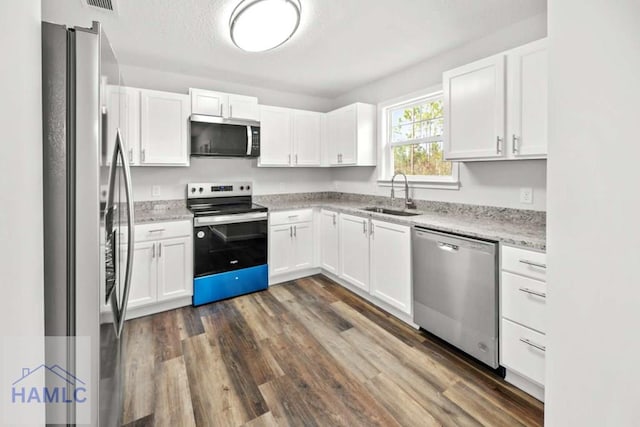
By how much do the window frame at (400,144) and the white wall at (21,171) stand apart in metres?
2.87

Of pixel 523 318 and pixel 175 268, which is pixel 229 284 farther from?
pixel 523 318

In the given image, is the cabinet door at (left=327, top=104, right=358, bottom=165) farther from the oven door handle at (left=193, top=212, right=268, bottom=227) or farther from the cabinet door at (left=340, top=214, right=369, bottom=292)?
the oven door handle at (left=193, top=212, right=268, bottom=227)

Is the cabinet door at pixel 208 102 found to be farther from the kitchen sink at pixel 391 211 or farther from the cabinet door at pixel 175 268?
the kitchen sink at pixel 391 211

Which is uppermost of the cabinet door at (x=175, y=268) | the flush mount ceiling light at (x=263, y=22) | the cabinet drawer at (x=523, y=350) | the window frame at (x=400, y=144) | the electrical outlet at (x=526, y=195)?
the flush mount ceiling light at (x=263, y=22)

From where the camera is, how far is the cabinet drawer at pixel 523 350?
1.70 meters

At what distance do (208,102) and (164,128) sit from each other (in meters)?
0.53

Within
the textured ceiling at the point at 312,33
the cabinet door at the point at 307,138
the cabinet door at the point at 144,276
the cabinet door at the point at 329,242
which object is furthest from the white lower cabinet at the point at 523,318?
the cabinet door at the point at 144,276

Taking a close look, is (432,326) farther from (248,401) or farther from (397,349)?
(248,401)

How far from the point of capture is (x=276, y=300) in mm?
3113

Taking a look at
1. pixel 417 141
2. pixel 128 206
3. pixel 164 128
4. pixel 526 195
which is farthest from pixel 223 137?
pixel 526 195

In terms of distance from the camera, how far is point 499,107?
6.96ft

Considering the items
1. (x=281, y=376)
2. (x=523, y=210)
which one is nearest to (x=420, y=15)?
(x=523, y=210)

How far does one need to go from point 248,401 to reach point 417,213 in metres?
2.21

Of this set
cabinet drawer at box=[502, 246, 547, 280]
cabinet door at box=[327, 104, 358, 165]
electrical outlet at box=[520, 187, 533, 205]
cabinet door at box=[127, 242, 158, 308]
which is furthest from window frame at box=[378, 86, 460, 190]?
cabinet door at box=[127, 242, 158, 308]
